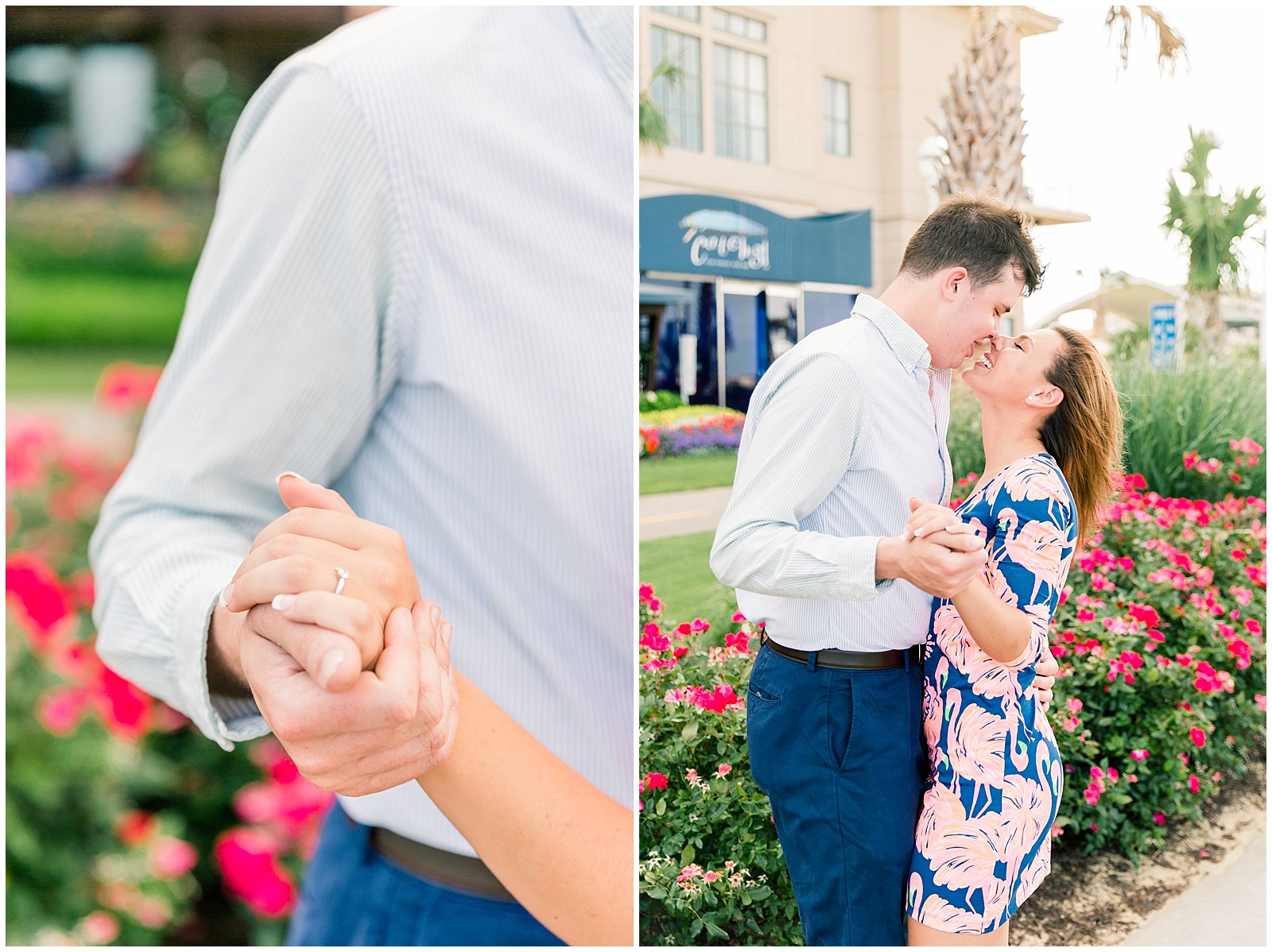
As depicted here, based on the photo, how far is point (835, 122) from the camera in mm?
2023

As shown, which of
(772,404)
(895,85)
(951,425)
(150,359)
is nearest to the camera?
(772,404)

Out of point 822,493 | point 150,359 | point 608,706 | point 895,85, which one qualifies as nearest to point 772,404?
point 822,493

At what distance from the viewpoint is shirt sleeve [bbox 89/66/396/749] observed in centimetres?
104

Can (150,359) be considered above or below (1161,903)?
above

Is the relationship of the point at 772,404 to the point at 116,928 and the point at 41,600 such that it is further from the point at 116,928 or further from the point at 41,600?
the point at 116,928

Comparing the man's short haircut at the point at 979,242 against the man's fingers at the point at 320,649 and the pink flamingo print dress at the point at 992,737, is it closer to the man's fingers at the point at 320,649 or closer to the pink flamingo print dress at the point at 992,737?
the pink flamingo print dress at the point at 992,737

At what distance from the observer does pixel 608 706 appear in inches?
52.1

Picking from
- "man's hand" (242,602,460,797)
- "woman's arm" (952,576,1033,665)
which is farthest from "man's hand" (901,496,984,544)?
"man's hand" (242,602,460,797)

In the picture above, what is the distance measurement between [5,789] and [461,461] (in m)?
1.69

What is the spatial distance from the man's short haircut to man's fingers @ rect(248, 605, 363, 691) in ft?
3.66

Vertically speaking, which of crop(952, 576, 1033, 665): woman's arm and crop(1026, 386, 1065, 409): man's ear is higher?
crop(1026, 386, 1065, 409): man's ear

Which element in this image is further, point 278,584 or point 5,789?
point 5,789

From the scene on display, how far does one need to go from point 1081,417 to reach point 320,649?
1264mm

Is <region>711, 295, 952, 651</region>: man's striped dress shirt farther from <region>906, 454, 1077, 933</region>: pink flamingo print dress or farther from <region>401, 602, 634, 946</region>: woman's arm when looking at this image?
<region>401, 602, 634, 946</region>: woman's arm
